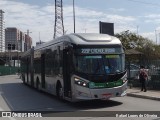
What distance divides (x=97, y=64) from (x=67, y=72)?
1638mm

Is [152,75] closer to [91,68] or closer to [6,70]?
[91,68]

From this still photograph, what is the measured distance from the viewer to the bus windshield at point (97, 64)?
1441 centimetres

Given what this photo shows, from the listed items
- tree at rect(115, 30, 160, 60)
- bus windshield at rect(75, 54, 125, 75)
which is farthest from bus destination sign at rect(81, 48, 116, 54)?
tree at rect(115, 30, 160, 60)

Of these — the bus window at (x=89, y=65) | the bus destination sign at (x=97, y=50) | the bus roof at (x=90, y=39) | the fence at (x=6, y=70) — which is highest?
the bus roof at (x=90, y=39)

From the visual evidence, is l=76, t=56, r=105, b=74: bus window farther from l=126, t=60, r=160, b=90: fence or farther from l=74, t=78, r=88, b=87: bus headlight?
l=126, t=60, r=160, b=90: fence

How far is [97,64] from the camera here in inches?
573

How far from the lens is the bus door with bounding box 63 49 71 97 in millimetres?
15172

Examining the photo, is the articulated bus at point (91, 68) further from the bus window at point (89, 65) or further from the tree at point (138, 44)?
the tree at point (138, 44)

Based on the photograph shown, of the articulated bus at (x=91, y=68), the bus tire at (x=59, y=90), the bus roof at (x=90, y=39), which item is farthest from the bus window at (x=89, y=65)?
the bus tire at (x=59, y=90)

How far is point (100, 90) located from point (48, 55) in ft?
20.6

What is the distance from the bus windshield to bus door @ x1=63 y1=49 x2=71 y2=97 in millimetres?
844

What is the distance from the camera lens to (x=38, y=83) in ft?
78.5

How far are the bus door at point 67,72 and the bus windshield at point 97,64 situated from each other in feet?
2.77

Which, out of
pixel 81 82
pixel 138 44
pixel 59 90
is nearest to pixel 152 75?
pixel 59 90
